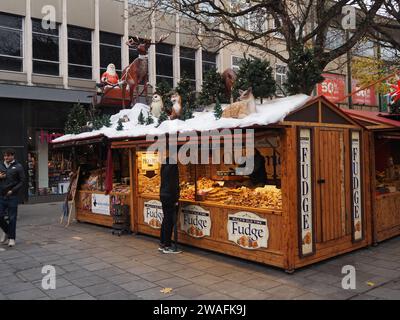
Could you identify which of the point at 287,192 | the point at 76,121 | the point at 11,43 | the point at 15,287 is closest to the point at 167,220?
the point at 287,192

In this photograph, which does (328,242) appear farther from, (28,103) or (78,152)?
(28,103)

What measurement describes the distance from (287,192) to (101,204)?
6.08 metres

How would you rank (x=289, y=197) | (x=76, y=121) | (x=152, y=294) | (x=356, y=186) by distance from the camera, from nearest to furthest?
(x=152, y=294), (x=289, y=197), (x=356, y=186), (x=76, y=121)

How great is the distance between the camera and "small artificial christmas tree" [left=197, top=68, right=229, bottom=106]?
9242 millimetres

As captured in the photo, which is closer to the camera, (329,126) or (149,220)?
(329,126)

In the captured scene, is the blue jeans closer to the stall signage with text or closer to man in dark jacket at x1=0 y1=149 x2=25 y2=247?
man in dark jacket at x1=0 y1=149 x2=25 y2=247

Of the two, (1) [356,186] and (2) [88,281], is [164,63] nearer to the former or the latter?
(1) [356,186]

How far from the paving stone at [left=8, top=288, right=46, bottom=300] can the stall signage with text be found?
495 centimetres

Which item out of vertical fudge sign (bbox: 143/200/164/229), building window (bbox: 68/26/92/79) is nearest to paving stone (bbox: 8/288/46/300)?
vertical fudge sign (bbox: 143/200/164/229)

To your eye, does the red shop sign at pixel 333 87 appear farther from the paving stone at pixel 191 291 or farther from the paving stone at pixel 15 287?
the paving stone at pixel 15 287

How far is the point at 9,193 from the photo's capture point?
8.41 meters
